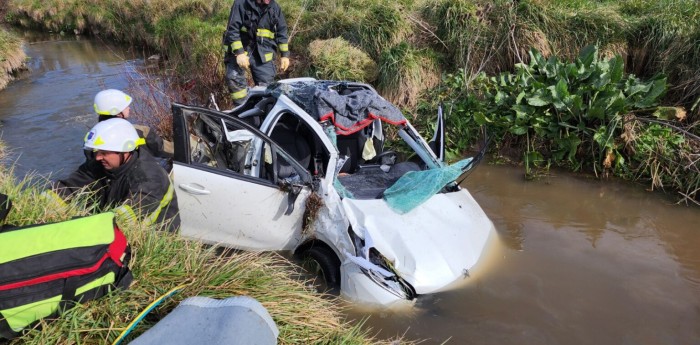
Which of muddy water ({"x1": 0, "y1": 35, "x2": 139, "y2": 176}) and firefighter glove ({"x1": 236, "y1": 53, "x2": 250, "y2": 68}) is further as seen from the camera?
muddy water ({"x1": 0, "y1": 35, "x2": 139, "y2": 176})

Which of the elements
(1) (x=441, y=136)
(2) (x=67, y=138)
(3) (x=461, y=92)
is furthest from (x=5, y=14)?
(1) (x=441, y=136)

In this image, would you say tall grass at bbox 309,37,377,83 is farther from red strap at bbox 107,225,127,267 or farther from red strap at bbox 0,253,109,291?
red strap at bbox 0,253,109,291

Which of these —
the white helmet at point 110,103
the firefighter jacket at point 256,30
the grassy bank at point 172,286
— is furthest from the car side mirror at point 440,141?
the white helmet at point 110,103

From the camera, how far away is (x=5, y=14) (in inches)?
925

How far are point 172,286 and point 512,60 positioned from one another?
699cm

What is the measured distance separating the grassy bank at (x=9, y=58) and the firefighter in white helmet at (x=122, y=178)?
1044cm

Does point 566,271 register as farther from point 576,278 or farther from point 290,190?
point 290,190

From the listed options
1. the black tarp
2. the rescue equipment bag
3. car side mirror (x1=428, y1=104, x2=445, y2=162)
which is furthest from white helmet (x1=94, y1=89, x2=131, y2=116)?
car side mirror (x1=428, y1=104, x2=445, y2=162)

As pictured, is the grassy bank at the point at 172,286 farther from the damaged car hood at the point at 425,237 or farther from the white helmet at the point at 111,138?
the damaged car hood at the point at 425,237

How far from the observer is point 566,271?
446 cm

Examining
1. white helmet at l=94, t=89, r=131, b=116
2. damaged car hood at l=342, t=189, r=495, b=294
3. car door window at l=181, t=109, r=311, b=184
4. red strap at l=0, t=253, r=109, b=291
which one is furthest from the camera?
white helmet at l=94, t=89, r=131, b=116

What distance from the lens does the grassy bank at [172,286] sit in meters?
2.24

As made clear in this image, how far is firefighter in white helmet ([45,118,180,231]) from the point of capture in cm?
340

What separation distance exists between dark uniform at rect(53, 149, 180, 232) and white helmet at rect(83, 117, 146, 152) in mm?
132
